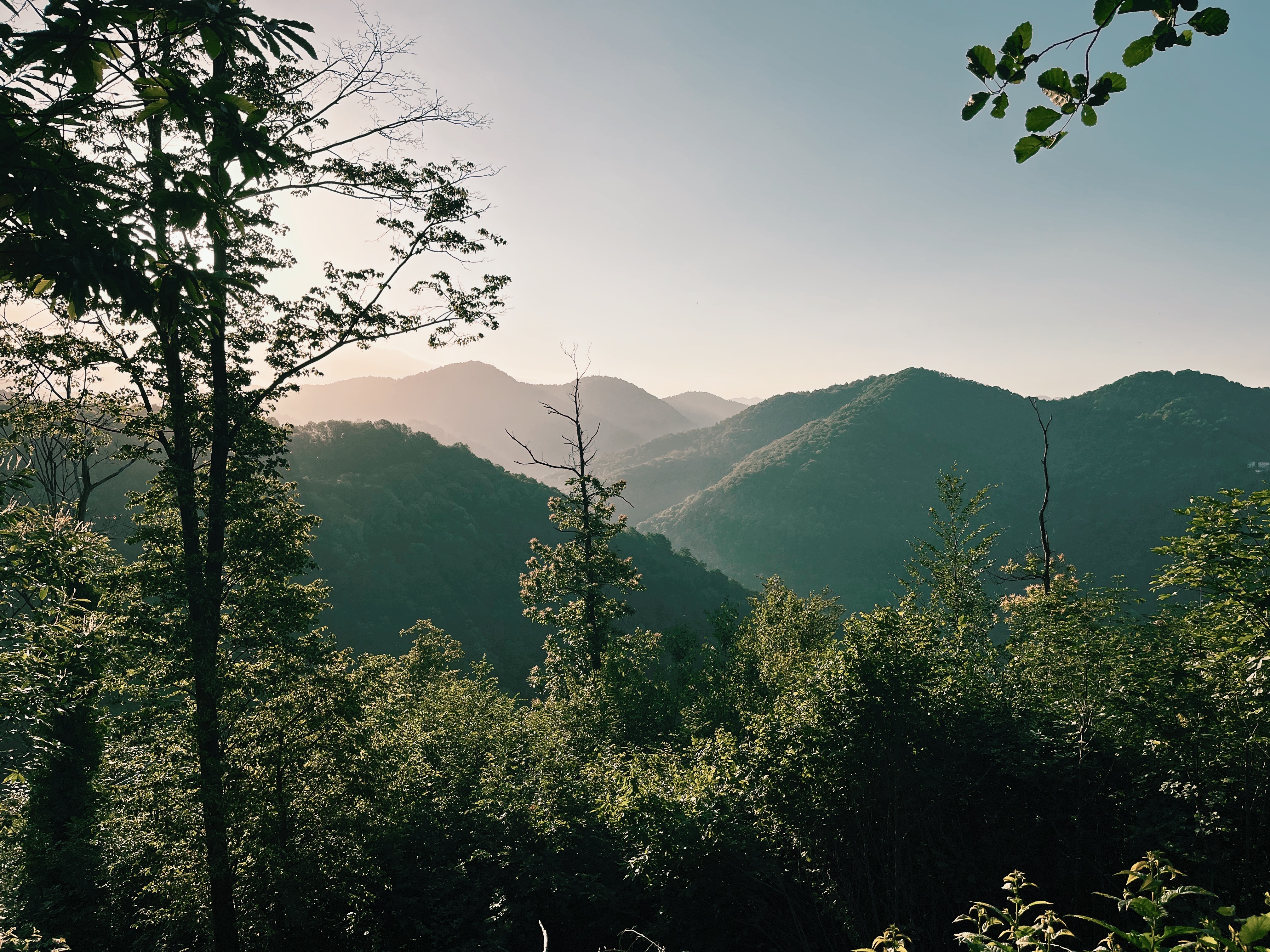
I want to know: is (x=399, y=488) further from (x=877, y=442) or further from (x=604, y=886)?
(x=877, y=442)

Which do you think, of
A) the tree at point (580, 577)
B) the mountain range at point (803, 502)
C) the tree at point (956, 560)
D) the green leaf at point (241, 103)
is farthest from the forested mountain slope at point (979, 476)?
the green leaf at point (241, 103)

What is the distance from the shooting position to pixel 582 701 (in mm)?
17531

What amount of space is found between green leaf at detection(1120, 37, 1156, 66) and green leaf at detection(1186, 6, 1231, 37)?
0.29 feet

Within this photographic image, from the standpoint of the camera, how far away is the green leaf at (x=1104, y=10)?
5.82 ft

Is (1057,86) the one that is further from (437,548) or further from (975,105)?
(437,548)

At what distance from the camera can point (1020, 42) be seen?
6.37 feet

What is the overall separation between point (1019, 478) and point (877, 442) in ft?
127

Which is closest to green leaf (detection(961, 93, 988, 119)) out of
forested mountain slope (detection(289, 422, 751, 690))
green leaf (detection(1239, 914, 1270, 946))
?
green leaf (detection(1239, 914, 1270, 946))

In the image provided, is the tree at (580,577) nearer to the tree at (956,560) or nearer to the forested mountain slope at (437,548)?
the tree at (956,560)

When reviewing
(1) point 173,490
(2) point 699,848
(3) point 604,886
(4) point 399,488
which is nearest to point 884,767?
(2) point 699,848

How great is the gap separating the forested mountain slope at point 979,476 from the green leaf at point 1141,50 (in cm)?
13356

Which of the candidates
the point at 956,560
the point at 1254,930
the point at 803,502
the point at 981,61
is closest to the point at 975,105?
the point at 981,61

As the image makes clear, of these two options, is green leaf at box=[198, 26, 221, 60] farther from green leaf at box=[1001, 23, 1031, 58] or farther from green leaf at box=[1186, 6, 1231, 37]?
green leaf at box=[1186, 6, 1231, 37]

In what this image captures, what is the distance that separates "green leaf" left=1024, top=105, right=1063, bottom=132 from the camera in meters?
1.95
